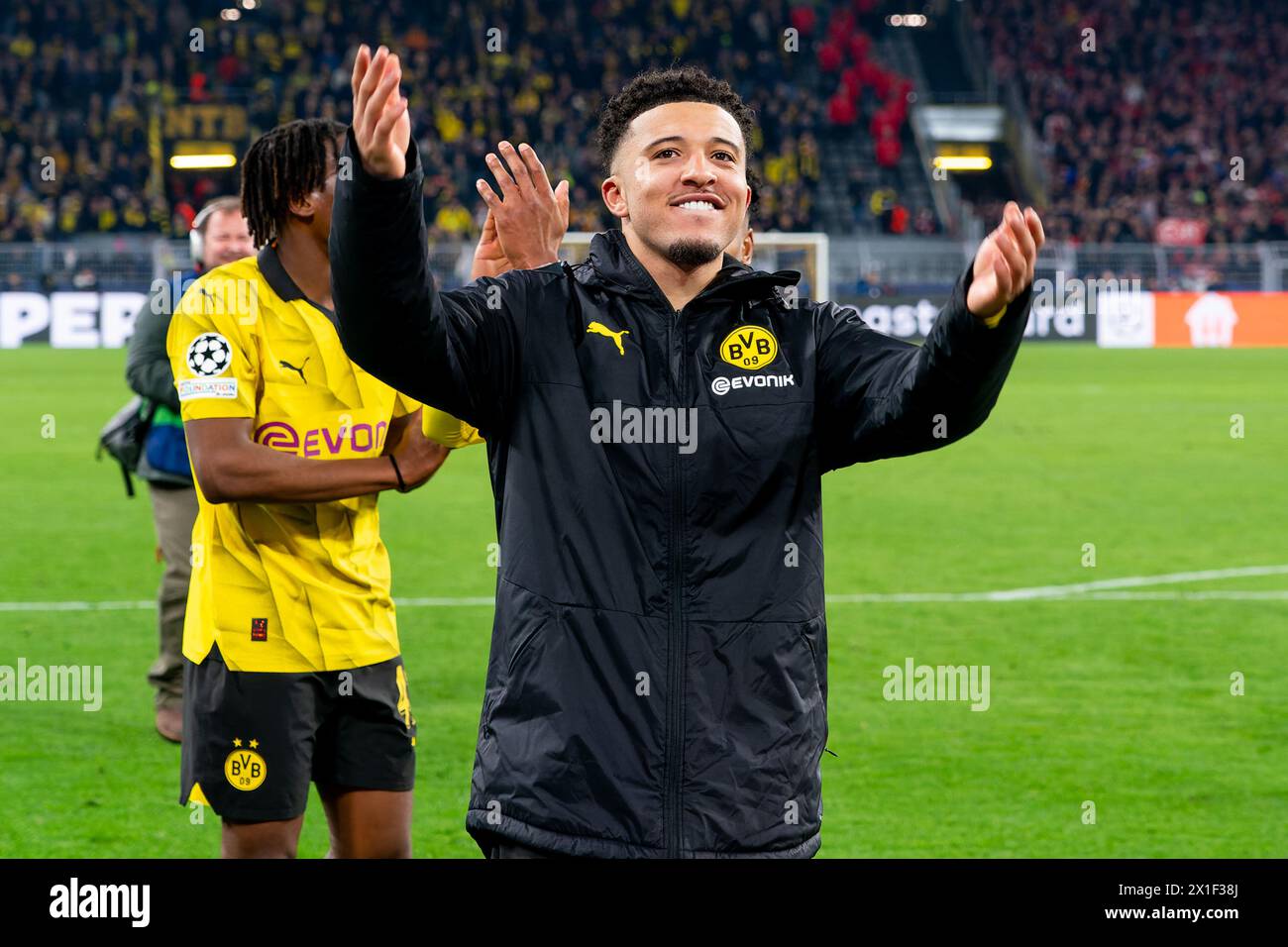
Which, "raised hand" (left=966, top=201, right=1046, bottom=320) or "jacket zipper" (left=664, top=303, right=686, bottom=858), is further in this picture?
"jacket zipper" (left=664, top=303, right=686, bottom=858)

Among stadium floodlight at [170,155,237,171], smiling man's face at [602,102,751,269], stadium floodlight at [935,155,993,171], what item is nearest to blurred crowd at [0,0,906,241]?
stadium floodlight at [170,155,237,171]

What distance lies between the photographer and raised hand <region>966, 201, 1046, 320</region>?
2.34 metres

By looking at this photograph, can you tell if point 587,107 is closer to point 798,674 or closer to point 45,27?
point 45,27

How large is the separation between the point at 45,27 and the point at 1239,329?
25954 millimetres

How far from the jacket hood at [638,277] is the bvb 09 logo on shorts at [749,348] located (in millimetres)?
66

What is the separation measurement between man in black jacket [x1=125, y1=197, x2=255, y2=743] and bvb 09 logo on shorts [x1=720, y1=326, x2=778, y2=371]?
388cm

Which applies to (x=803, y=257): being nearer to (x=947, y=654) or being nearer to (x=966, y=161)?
(x=966, y=161)

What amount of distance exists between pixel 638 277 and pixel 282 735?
143 cm

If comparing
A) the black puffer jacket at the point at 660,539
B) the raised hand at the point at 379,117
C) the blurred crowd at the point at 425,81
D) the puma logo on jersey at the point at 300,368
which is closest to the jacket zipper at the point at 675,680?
the black puffer jacket at the point at 660,539

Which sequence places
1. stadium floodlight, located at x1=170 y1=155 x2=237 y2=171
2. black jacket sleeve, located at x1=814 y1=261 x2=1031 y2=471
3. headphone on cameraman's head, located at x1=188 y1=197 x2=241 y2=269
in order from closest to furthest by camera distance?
black jacket sleeve, located at x1=814 y1=261 x2=1031 y2=471, headphone on cameraman's head, located at x1=188 y1=197 x2=241 y2=269, stadium floodlight, located at x1=170 y1=155 x2=237 y2=171

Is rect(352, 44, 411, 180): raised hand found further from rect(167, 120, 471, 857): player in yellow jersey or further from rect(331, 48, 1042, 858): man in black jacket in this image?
rect(167, 120, 471, 857): player in yellow jersey
